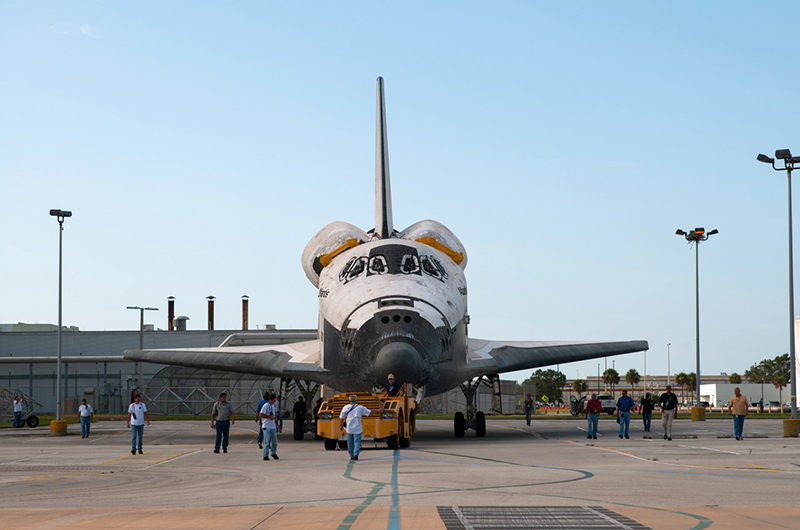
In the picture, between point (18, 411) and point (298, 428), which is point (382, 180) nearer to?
point (298, 428)

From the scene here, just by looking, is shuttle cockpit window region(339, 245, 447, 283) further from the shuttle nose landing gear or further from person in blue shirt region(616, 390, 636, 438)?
person in blue shirt region(616, 390, 636, 438)

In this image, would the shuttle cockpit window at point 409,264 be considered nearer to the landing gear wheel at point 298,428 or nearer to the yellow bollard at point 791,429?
the landing gear wheel at point 298,428

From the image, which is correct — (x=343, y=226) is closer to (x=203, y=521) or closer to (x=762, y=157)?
(x=762, y=157)

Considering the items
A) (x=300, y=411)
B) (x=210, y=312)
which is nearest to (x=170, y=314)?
(x=210, y=312)

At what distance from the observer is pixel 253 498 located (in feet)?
33.2

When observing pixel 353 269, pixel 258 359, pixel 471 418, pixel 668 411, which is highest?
pixel 353 269

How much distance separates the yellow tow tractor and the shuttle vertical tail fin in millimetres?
8333

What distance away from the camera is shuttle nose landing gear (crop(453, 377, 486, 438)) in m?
24.2

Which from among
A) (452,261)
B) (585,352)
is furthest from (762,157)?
(452,261)

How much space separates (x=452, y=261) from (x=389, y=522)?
17487 millimetres

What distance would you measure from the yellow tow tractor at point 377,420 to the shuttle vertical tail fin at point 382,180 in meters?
8.33

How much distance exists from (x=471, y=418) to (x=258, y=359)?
20.2 feet

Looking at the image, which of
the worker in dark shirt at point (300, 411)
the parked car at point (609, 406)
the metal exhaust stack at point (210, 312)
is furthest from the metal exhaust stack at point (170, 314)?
the worker in dark shirt at point (300, 411)

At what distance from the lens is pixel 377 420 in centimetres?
1842
